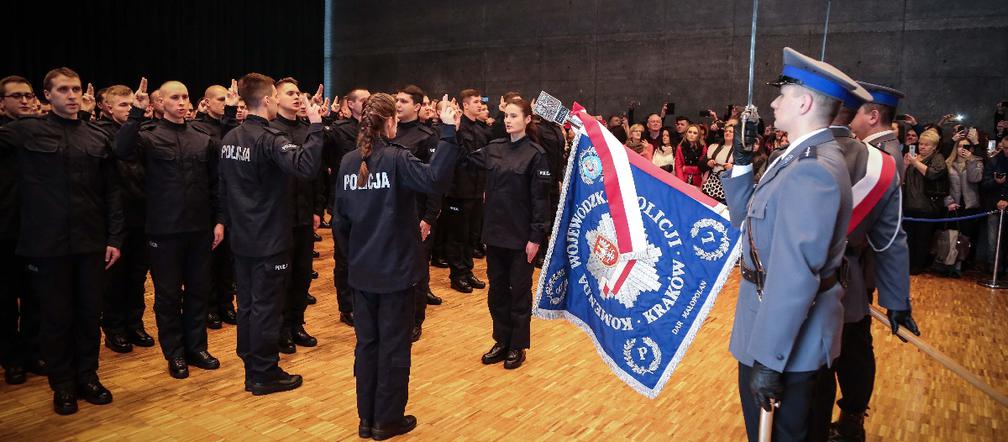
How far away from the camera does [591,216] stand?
327 centimetres

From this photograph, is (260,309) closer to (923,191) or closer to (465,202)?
(465,202)

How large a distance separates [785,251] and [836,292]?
Result: 29 cm

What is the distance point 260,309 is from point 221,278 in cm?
157

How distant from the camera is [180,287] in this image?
3.88 m

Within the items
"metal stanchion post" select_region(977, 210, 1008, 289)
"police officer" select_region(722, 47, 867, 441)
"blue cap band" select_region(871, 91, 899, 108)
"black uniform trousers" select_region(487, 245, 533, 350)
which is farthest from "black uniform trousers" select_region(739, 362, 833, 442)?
"metal stanchion post" select_region(977, 210, 1008, 289)

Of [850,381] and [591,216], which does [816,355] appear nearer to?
[850,381]

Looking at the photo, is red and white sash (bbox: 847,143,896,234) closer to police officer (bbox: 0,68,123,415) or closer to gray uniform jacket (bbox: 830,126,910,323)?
gray uniform jacket (bbox: 830,126,910,323)

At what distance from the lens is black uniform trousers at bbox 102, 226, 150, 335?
4262 mm

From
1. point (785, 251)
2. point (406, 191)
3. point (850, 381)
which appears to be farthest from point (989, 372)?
point (406, 191)

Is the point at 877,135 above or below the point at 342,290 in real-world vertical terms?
above

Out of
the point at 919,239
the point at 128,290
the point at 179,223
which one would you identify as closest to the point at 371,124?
the point at 179,223

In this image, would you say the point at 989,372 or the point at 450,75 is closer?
the point at 989,372

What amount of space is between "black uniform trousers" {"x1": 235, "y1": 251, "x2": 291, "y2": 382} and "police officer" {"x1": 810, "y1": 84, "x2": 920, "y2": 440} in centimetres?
268

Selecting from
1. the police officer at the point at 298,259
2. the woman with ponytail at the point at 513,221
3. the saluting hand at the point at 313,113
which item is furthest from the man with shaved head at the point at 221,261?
the woman with ponytail at the point at 513,221
